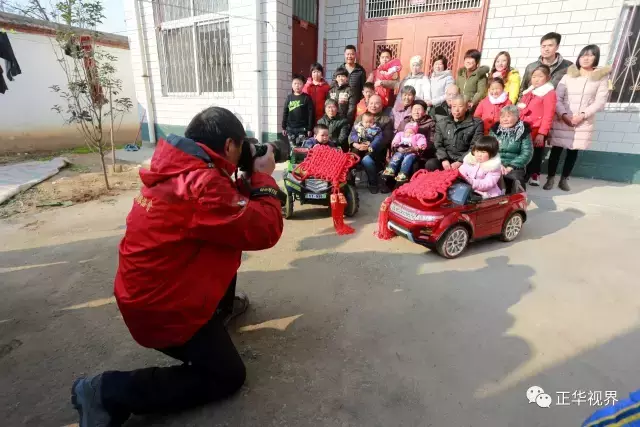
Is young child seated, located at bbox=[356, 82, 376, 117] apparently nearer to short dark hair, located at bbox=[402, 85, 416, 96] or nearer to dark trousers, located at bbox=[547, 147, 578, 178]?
short dark hair, located at bbox=[402, 85, 416, 96]

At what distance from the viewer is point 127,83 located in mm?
11102

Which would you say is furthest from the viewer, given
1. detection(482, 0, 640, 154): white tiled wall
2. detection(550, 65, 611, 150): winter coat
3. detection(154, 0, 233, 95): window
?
detection(154, 0, 233, 95): window

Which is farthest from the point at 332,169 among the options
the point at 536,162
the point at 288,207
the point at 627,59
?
the point at 627,59

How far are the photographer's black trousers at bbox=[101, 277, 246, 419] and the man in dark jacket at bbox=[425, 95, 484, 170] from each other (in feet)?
11.2

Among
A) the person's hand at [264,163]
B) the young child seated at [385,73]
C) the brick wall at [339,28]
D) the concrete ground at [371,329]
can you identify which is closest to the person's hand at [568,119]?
the concrete ground at [371,329]

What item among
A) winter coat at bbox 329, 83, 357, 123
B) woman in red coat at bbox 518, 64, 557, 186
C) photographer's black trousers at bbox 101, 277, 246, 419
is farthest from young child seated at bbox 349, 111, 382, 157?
photographer's black trousers at bbox 101, 277, 246, 419

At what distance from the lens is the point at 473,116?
4.50m

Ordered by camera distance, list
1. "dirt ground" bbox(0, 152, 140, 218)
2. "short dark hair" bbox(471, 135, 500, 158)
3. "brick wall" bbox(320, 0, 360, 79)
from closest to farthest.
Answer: "short dark hair" bbox(471, 135, 500, 158) → "dirt ground" bbox(0, 152, 140, 218) → "brick wall" bbox(320, 0, 360, 79)

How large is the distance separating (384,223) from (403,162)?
1574mm

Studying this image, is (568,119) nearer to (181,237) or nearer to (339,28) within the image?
(339,28)

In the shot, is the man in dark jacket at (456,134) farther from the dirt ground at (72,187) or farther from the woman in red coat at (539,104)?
the dirt ground at (72,187)

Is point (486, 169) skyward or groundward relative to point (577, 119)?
groundward

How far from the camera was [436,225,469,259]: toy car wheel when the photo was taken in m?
3.04

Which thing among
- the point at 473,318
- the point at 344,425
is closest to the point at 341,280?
the point at 473,318
